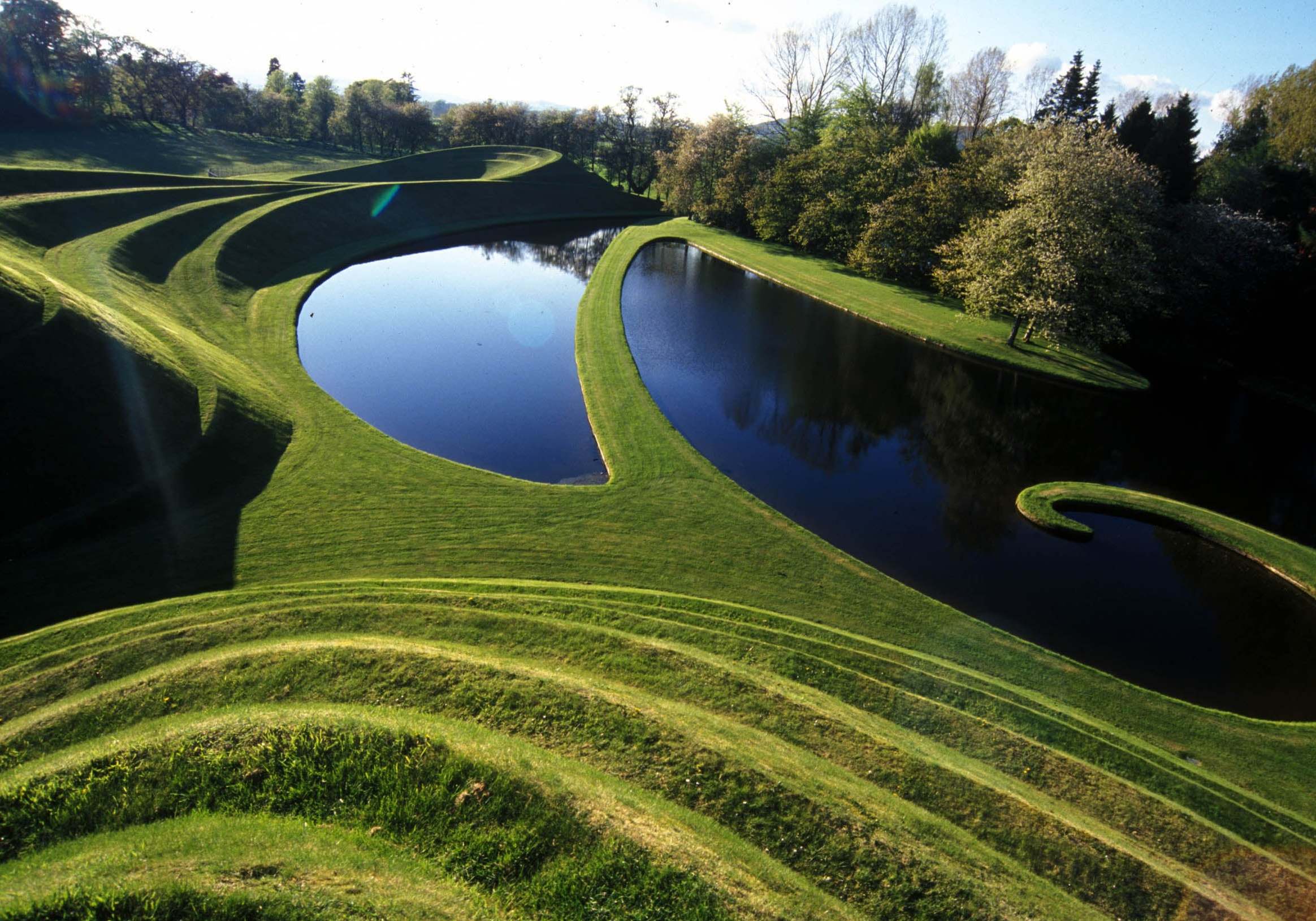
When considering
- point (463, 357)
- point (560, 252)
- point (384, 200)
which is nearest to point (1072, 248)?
point (463, 357)

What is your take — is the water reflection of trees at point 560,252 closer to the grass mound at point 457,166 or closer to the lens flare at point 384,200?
the lens flare at point 384,200

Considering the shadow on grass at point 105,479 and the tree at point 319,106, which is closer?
the shadow on grass at point 105,479

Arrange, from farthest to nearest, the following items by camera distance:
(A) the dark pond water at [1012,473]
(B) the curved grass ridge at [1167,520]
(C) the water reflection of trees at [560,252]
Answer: (C) the water reflection of trees at [560,252] < (B) the curved grass ridge at [1167,520] < (A) the dark pond water at [1012,473]

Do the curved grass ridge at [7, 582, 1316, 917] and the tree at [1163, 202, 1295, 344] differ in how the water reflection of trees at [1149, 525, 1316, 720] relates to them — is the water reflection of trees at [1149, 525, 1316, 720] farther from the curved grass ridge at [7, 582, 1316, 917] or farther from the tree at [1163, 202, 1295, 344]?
the tree at [1163, 202, 1295, 344]

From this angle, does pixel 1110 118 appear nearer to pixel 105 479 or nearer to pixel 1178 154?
pixel 1178 154

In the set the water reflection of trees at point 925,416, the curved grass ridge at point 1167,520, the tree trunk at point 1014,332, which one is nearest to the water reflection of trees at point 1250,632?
the curved grass ridge at point 1167,520

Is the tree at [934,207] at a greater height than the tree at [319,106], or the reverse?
the tree at [319,106]

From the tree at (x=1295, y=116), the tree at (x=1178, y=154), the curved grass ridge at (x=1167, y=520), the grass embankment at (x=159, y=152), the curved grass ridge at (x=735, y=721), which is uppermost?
the tree at (x=1295, y=116)
